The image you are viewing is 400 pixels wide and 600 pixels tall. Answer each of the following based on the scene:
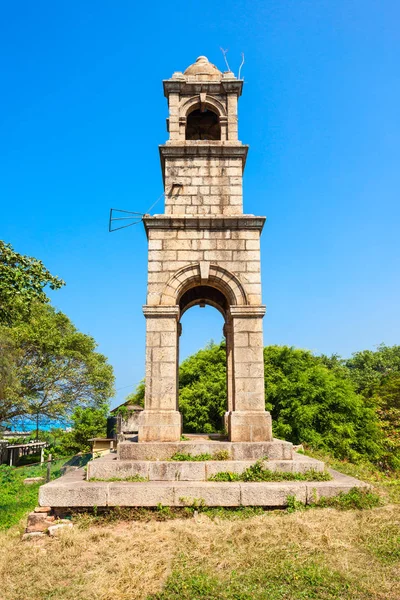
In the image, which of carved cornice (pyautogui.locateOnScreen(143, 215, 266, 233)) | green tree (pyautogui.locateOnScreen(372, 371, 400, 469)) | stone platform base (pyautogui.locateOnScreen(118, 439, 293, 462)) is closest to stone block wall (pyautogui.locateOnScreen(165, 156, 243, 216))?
carved cornice (pyautogui.locateOnScreen(143, 215, 266, 233))

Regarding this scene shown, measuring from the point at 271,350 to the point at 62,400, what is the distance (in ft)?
48.1

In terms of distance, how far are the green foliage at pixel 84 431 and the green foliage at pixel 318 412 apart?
800cm

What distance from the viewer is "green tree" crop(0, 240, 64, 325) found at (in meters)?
14.8

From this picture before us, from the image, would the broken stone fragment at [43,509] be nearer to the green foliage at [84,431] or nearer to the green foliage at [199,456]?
the green foliage at [199,456]

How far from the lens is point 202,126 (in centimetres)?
1195

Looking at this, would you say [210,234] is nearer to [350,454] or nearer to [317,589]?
[317,589]

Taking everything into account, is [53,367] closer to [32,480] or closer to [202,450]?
[32,480]

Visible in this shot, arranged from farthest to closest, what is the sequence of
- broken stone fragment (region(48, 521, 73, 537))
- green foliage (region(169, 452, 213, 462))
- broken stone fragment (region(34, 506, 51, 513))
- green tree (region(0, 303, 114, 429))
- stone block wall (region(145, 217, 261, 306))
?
1. green tree (region(0, 303, 114, 429))
2. stone block wall (region(145, 217, 261, 306))
3. green foliage (region(169, 452, 213, 462))
4. broken stone fragment (region(34, 506, 51, 513))
5. broken stone fragment (region(48, 521, 73, 537))

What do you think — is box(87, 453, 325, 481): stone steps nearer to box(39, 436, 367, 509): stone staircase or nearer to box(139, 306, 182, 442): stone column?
box(39, 436, 367, 509): stone staircase

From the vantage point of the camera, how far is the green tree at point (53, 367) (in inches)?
995

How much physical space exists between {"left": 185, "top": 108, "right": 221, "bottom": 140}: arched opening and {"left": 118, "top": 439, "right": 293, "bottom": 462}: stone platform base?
858 cm

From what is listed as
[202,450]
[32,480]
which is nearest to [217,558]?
[202,450]

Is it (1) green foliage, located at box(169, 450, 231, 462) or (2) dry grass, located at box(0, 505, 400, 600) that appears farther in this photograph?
(1) green foliage, located at box(169, 450, 231, 462)

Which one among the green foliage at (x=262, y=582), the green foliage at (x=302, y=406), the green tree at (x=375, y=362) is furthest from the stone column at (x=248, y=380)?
the green tree at (x=375, y=362)
